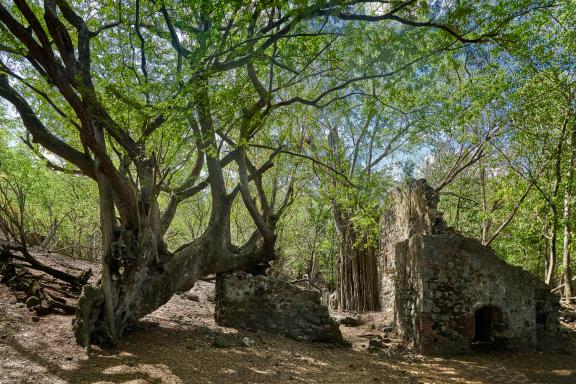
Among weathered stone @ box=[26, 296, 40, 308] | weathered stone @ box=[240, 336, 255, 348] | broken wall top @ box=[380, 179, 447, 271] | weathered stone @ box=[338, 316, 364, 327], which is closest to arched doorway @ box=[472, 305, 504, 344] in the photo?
broken wall top @ box=[380, 179, 447, 271]

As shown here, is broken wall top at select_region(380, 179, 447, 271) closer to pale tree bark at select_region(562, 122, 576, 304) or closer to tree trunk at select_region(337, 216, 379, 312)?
tree trunk at select_region(337, 216, 379, 312)

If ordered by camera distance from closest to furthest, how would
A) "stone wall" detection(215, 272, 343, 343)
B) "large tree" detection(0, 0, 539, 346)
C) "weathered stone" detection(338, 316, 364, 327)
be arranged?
"large tree" detection(0, 0, 539, 346) → "stone wall" detection(215, 272, 343, 343) → "weathered stone" detection(338, 316, 364, 327)

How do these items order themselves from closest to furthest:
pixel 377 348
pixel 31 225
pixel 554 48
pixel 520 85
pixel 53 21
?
pixel 53 21, pixel 377 348, pixel 554 48, pixel 520 85, pixel 31 225

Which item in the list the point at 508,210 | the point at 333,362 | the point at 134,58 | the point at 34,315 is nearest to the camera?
the point at 34,315

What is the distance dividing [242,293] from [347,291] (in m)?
8.07

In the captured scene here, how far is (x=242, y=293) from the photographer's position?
955cm

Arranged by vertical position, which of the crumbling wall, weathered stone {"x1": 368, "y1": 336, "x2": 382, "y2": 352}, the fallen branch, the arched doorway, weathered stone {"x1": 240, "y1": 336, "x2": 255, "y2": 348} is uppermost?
the crumbling wall

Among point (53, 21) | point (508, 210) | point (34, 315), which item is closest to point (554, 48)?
point (508, 210)

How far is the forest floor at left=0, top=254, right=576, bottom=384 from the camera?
546 cm

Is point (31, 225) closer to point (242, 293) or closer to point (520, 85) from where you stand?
point (242, 293)

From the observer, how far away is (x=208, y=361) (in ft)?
21.8

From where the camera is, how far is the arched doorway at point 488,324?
9156mm

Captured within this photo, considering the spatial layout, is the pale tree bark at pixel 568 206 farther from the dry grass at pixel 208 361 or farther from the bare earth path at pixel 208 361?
the dry grass at pixel 208 361

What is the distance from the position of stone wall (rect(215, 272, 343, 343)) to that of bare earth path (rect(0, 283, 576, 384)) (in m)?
0.42
